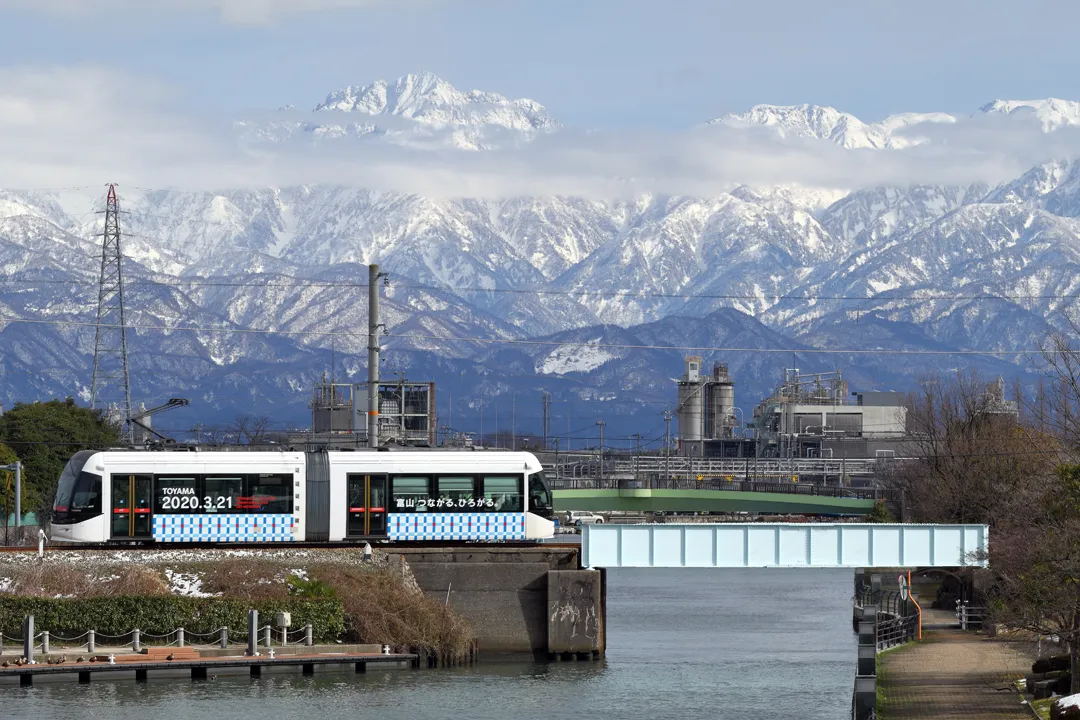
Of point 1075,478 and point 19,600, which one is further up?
point 1075,478

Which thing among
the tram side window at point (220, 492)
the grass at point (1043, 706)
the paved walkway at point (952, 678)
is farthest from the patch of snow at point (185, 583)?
the grass at point (1043, 706)

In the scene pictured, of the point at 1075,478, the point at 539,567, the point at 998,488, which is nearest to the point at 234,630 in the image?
the point at 539,567

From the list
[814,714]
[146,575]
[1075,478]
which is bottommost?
[814,714]

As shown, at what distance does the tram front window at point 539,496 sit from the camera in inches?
2827

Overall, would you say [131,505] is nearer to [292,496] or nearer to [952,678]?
[292,496]

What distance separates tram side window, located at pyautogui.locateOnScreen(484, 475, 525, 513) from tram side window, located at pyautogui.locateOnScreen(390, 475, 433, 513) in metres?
2.46

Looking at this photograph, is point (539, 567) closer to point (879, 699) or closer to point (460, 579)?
point (460, 579)

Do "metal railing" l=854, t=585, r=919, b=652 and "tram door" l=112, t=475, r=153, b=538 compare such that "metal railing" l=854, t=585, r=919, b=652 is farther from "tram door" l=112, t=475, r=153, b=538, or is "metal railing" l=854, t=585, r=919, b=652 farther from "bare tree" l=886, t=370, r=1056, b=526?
"tram door" l=112, t=475, r=153, b=538

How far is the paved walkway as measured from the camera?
52875mm

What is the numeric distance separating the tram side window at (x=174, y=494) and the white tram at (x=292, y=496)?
1.6 inches

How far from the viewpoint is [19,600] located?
63875mm

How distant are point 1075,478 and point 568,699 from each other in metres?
20.7

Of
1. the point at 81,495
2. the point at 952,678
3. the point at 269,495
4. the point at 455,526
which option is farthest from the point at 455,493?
the point at 952,678

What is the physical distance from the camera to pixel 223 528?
7000cm
